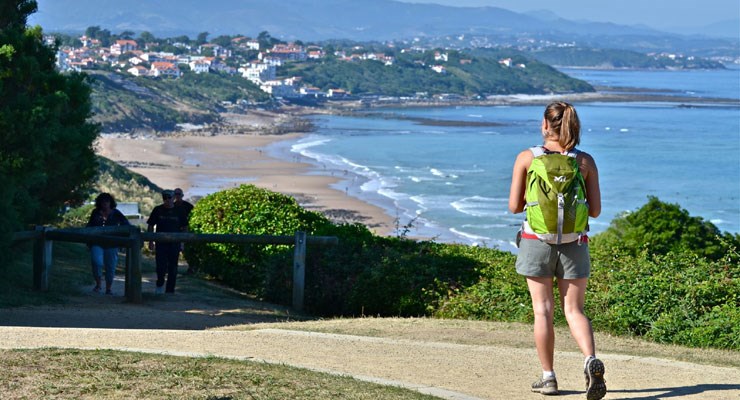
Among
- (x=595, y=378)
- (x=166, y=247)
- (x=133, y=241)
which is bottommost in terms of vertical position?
(x=166, y=247)

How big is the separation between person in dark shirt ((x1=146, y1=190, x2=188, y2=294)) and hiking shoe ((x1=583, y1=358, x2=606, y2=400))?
8309 millimetres

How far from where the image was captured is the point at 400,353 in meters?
8.56

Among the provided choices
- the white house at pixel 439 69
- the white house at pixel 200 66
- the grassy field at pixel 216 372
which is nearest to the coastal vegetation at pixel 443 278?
the grassy field at pixel 216 372

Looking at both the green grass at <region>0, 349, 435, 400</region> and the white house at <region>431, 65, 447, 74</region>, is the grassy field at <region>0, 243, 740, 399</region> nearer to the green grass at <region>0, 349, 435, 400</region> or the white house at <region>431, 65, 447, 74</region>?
the green grass at <region>0, 349, 435, 400</region>

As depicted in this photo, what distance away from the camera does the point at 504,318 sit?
1130 centimetres


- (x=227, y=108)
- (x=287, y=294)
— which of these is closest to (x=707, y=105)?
(x=227, y=108)

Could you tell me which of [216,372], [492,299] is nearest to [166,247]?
[492,299]

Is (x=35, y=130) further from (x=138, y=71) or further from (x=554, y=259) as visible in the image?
(x=138, y=71)

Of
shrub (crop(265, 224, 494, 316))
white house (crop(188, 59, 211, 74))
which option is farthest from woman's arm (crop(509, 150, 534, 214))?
white house (crop(188, 59, 211, 74))

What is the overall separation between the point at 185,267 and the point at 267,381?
435 inches

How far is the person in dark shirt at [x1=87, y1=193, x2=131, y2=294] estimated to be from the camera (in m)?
13.8

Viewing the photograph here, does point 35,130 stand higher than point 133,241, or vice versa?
point 35,130

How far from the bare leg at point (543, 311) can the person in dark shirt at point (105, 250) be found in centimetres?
790

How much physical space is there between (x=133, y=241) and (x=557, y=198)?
7.38 metres
